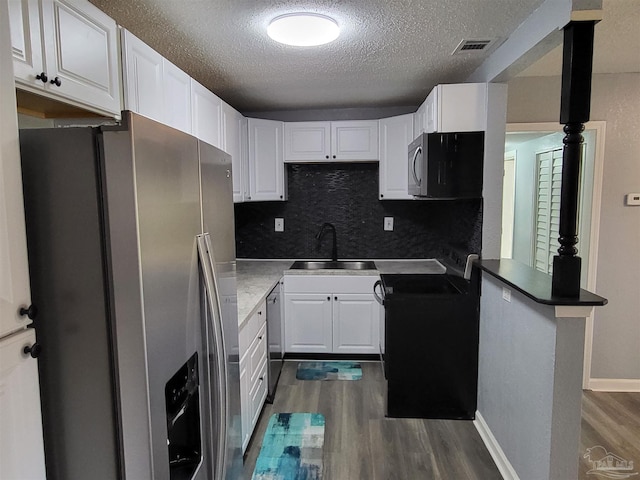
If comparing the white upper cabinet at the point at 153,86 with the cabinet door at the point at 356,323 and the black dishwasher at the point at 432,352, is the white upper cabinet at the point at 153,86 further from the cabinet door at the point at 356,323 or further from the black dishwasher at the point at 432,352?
the cabinet door at the point at 356,323

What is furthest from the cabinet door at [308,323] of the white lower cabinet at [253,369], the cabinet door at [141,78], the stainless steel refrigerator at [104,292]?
the stainless steel refrigerator at [104,292]

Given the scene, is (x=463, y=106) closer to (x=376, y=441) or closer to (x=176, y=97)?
(x=176, y=97)

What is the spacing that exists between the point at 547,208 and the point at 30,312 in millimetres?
4145

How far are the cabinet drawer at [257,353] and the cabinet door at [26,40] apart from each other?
164 cm

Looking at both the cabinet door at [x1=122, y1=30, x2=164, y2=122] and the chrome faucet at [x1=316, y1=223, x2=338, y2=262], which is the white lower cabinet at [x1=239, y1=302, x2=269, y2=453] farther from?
the chrome faucet at [x1=316, y1=223, x2=338, y2=262]

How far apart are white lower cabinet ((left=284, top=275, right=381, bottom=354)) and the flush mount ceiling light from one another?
2.04 meters

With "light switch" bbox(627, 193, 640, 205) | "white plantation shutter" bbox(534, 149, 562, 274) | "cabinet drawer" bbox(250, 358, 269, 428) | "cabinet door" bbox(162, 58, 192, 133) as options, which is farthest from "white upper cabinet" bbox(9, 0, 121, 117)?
"white plantation shutter" bbox(534, 149, 562, 274)

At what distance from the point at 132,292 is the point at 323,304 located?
9.16 ft

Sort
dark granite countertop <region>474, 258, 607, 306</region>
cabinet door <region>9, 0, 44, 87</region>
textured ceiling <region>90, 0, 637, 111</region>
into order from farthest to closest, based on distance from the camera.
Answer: textured ceiling <region>90, 0, 637, 111</region> < dark granite countertop <region>474, 258, 607, 306</region> < cabinet door <region>9, 0, 44, 87</region>

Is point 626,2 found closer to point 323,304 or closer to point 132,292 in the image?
point 132,292

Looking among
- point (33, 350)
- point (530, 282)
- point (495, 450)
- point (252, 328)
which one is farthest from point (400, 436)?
point (33, 350)

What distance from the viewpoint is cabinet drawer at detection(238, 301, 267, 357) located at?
82.5 inches

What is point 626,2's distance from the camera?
1858 mm

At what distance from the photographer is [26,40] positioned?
115 cm
